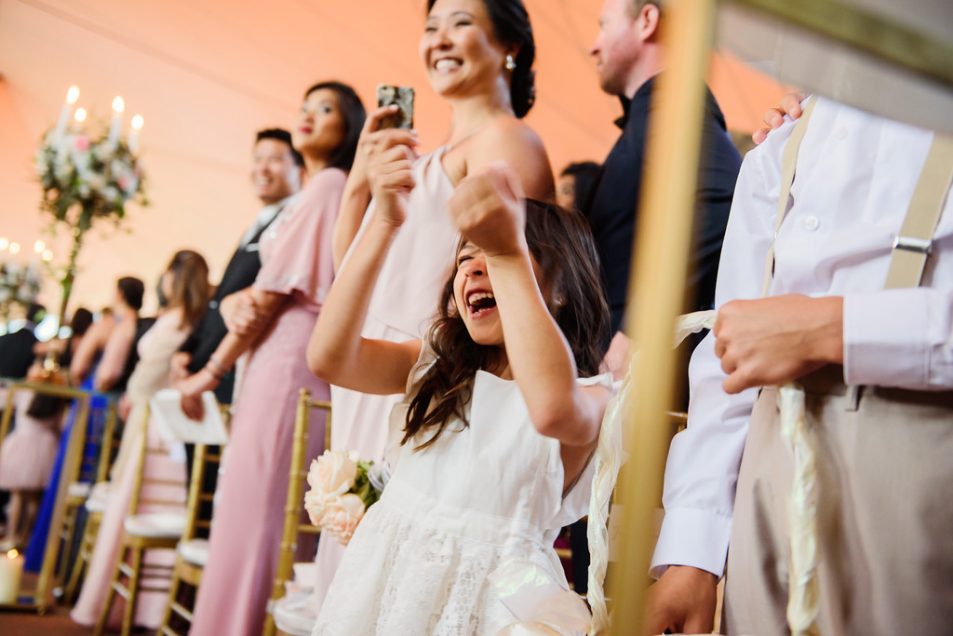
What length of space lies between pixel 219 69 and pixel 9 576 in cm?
292

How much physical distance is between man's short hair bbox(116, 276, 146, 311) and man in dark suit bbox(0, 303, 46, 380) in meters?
0.72

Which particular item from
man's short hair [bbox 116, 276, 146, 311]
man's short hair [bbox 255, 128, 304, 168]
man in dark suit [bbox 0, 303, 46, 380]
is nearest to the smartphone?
man's short hair [bbox 255, 128, 304, 168]

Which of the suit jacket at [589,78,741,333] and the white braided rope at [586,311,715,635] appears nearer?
the white braided rope at [586,311,715,635]

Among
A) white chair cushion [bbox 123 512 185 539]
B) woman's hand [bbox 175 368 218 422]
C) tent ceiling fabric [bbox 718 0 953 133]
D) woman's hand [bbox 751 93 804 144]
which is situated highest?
woman's hand [bbox 751 93 804 144]

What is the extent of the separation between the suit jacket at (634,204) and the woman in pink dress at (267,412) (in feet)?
2.49

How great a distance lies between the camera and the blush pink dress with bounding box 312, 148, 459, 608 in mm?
1396

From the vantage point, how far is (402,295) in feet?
4.66

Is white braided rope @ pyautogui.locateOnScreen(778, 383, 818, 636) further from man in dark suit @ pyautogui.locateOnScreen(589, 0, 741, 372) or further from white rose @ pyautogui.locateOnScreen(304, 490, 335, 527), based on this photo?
white rose @ pyautogui.locateOnScreen(304, 490, 335, 527)

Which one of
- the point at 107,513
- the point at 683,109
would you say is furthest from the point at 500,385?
the point at 107,513

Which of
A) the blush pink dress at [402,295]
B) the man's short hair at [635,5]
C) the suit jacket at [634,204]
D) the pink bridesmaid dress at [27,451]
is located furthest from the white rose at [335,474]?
the pink bridesmaid dress at [27,451]

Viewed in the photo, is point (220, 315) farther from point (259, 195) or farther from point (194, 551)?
point (194, 551)

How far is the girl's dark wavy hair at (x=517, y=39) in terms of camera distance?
1557mm

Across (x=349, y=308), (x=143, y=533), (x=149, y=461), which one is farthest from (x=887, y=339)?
(x=149, y=461)

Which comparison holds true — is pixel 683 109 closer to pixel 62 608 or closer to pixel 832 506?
pixel 832 506
